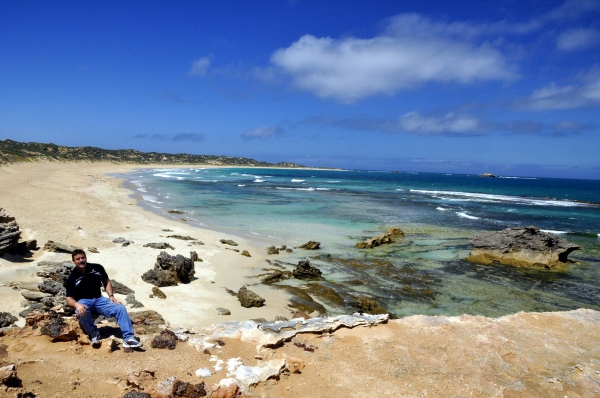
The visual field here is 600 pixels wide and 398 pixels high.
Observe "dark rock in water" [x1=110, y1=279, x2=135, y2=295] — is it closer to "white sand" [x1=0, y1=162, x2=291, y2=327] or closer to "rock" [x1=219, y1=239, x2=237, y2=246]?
"white sand" [x1=0, y1=162, x2=291, y2=327]

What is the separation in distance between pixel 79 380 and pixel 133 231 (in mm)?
13586

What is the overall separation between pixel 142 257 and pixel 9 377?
28.9ft

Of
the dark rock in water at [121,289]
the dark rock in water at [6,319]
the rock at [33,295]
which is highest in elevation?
the dark rock in water at [6,319]

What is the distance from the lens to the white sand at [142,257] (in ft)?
29.6

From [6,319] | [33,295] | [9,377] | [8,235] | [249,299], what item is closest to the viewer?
[9,377]

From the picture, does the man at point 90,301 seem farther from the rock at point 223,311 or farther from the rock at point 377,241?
the rock at point 377,241

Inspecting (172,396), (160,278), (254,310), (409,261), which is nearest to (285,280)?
(254,310)

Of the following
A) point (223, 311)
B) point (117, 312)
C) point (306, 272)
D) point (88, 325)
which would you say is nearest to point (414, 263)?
point (306, 272)

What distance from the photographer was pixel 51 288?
8180 millimetres

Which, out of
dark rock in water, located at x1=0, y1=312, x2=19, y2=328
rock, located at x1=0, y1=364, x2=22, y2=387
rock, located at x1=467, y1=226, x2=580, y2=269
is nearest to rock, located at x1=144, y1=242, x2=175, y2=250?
dark rock in water, located at x1=0, y1=312, x2=19, y2=328

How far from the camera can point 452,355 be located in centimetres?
610

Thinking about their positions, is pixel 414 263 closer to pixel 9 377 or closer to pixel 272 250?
pixel 272 250

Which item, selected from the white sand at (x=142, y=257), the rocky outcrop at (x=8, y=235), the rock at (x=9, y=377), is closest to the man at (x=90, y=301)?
the rock at (x=9, y=377)

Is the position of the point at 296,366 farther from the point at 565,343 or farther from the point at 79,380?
the point at 565,343
